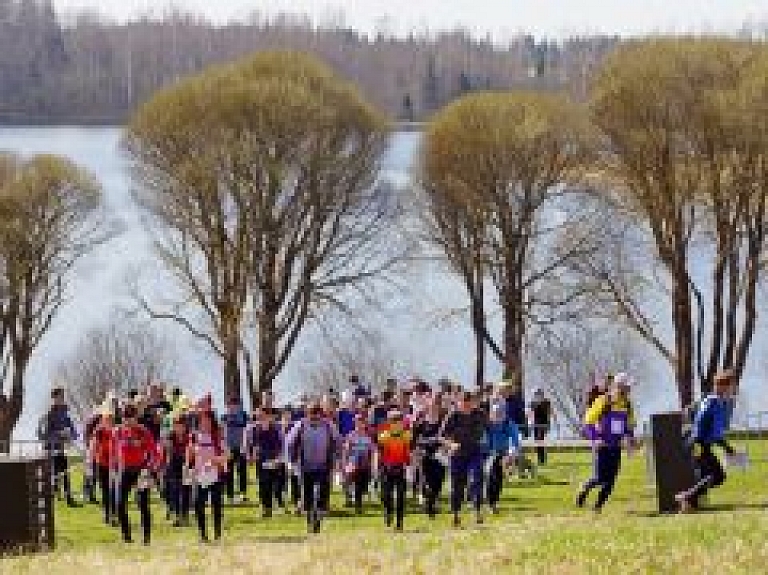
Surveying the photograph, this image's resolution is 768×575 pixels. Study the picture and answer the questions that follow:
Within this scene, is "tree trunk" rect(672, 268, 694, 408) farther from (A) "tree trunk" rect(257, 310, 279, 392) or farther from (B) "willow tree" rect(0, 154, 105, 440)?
(B) "willow tree" rect(0, 154, 105, 440)

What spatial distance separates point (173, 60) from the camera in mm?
186875

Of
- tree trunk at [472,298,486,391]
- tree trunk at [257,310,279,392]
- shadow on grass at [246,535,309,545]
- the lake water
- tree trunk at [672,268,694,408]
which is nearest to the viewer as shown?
shadow on grass at [246,535,309,545]

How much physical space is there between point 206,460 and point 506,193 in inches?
1354

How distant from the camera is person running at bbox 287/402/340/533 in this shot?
81.3ft

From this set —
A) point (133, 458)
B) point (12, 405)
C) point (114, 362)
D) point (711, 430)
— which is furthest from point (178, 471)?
point (114, 362)

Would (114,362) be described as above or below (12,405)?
above

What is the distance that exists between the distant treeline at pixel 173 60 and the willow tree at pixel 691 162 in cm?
9427

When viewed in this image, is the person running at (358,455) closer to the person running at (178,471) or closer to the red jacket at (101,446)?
the person running at (178,471)

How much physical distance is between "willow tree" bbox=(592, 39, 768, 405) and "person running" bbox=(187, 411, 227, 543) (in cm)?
3046

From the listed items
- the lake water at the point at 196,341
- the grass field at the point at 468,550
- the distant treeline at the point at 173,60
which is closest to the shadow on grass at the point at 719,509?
the grass field at the point at 468,550

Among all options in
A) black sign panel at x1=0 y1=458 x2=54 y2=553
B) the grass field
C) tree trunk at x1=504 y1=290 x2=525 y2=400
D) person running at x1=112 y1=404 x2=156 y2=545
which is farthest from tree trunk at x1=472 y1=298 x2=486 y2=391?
black sign panel at x1=0 y1=458 x2=54 y2=553

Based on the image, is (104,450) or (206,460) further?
(104,450)

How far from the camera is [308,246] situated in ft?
187

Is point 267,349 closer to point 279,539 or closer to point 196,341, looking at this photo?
point 196,341
